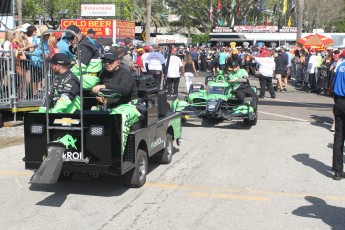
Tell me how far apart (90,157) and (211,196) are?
162 centimetres

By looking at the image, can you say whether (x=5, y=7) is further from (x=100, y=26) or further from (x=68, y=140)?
(x=100, y=26)

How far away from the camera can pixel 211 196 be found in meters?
6.02

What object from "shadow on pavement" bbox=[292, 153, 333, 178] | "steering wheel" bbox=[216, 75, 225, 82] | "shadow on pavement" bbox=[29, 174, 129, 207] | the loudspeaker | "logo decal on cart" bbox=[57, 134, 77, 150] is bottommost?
"shadow on pavement" bbox=[29, 174, 129, 207]

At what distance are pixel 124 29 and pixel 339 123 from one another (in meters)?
36.2

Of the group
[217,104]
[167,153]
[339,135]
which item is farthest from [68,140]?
[217,104]

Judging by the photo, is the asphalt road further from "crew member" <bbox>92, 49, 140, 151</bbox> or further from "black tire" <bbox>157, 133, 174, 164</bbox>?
"crew member" <bbox>92, 49, 140, 151</bbox>

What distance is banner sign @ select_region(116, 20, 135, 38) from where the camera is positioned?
4042 centimetres

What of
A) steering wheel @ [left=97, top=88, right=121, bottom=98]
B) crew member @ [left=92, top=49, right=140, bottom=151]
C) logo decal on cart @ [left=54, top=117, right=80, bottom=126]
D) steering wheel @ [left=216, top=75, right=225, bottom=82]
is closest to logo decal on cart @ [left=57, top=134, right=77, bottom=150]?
logo decal on cart @ [left=54, top=117, right=80, bottom=126]

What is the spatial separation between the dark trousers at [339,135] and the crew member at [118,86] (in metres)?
2.99

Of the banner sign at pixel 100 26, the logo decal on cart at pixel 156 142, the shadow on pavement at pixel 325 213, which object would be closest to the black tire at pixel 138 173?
the logo decal on cart at pixel 156 142

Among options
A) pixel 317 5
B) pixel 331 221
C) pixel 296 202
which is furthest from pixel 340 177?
pixel 317 5

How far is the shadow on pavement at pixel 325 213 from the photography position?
5.09 m

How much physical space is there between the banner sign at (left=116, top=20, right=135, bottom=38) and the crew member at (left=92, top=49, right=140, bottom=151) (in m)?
34.5

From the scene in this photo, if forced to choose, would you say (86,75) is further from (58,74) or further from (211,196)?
(211,196)
